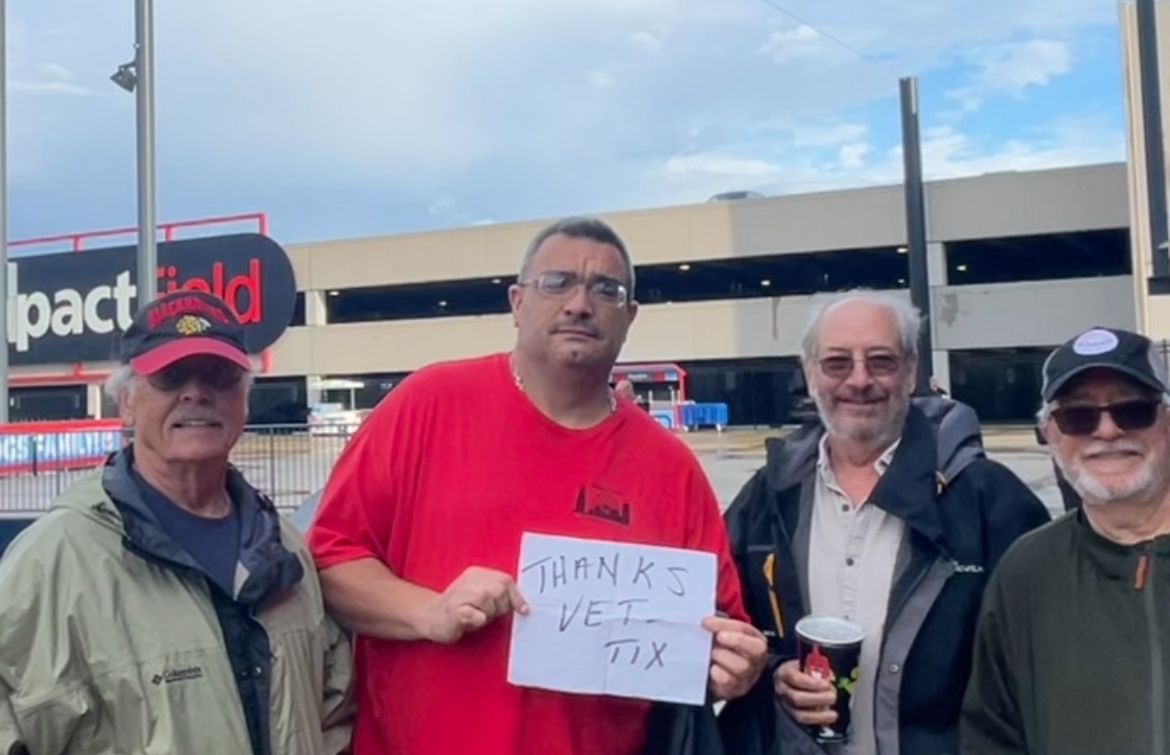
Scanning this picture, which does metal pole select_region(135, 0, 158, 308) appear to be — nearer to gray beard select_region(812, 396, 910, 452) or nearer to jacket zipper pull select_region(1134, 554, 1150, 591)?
gray beard select_region(812, 396, 910, 452)

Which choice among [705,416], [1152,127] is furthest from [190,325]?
[705,416]

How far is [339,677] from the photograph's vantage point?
258 centimetres

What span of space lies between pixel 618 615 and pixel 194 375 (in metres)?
1.13

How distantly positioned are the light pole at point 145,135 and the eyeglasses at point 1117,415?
10760 mm

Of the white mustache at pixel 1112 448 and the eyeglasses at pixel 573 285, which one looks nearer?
the white mustache at pixel 1112 448

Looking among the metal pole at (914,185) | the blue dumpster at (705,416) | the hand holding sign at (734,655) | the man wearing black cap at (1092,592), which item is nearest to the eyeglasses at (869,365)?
the man wearing black cap at (1092,592)

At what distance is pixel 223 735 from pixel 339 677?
39cm

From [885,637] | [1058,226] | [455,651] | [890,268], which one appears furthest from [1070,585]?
[890,268]

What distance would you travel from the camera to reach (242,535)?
2.45 m

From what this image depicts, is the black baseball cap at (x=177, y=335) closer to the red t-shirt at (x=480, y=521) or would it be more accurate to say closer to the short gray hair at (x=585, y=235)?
the red t-shirt at (x=480, y=521)

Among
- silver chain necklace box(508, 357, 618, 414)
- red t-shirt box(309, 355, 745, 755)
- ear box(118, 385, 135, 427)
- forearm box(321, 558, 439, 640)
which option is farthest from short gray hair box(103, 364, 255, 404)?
silver chain necklace box(508, 357, 618, 414)

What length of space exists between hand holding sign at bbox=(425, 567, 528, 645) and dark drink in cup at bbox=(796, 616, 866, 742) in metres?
0.69

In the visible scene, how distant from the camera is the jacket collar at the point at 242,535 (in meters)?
2.23

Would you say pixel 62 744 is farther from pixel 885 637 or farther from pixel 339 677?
pixel 885 637
